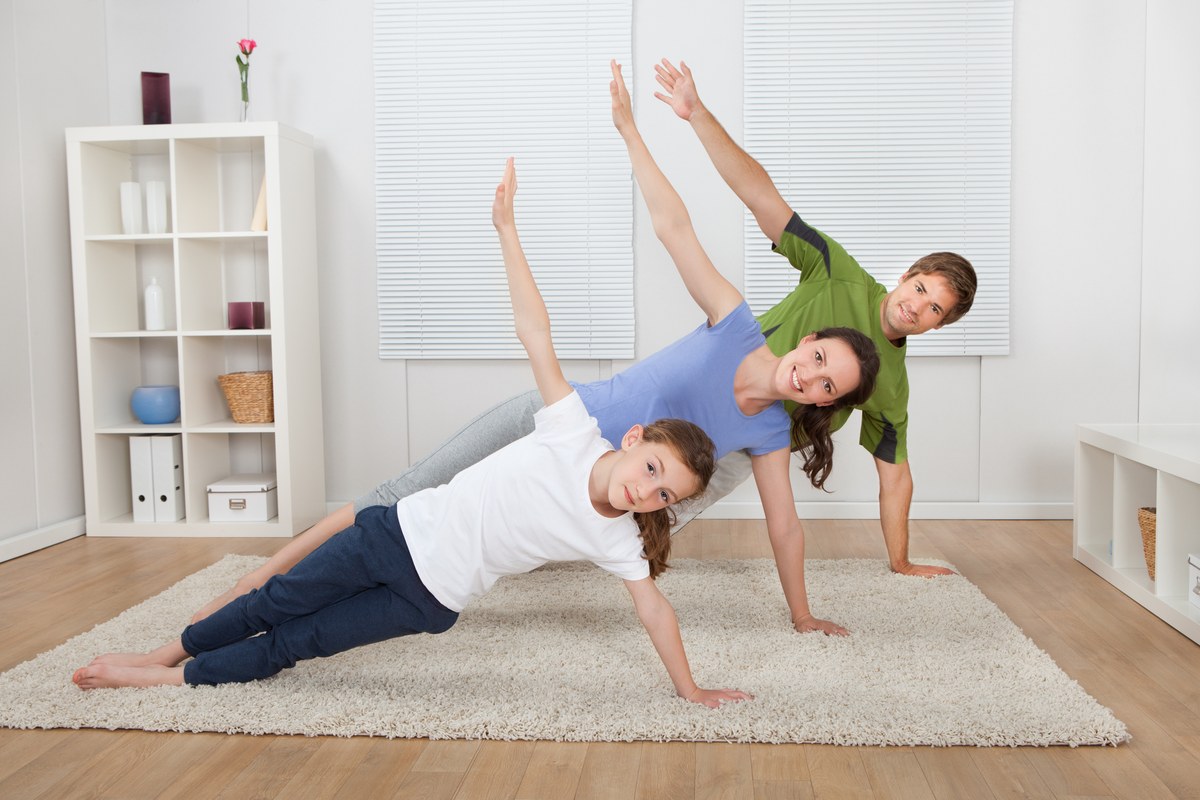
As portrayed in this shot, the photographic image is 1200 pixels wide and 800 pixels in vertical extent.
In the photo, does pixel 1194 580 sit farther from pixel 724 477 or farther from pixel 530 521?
pixel 530 521

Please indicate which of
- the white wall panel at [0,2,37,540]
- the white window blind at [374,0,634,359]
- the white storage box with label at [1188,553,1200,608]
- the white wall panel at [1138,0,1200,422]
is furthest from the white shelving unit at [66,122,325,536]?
the white wall panel at [1138,0,1200,422]

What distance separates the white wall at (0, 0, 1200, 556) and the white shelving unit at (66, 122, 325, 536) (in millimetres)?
142

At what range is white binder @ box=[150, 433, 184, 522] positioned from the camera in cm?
404

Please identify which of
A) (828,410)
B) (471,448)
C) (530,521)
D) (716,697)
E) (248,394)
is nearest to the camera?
(530,521)

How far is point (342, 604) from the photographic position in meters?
2.17

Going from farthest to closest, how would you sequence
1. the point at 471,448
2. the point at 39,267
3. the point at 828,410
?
the point at 39,267, the point at 471,448, the point at 828,410

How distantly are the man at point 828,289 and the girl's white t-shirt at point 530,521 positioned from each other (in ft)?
2.61

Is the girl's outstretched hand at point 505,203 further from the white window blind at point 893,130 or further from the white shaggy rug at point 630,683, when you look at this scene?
the white window blind at point 893,130

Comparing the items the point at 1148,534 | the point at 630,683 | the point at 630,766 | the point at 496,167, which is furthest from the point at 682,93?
the point at 1148,534

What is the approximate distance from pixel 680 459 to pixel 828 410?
2.49 feet

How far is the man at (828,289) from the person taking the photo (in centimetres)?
262

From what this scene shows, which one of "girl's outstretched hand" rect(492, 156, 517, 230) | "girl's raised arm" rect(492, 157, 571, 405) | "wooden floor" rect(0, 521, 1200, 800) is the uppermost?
"girl's outstretched hand" rect(492, 156, 517, 230)

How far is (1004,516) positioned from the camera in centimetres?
420

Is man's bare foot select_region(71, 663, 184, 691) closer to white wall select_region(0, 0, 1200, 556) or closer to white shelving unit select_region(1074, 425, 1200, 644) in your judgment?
white wall select_region(0, 0, 1200, 556)
